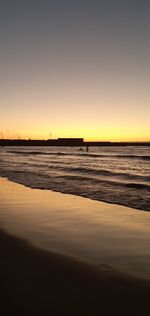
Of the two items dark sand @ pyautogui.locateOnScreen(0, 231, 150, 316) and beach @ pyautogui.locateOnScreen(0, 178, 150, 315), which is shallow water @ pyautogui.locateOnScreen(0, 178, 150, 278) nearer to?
beach @ pyautogui.locateOnScreen(0, 178, 150, 315)

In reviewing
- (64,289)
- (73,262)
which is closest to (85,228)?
(73,262)

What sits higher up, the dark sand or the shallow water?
the dark sand

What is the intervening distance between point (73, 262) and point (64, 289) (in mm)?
1440

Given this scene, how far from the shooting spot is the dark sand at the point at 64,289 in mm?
4438

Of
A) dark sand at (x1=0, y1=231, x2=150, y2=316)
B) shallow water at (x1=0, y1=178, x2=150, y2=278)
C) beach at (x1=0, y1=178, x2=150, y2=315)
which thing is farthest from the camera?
shallow water at (x1=0, y1=178, x2=150, y2=278)

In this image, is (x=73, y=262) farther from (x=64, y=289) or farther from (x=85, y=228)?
(x=85, y=228)

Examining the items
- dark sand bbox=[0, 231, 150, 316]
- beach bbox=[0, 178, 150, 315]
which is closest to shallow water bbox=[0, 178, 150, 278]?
beach bbox=[0, 178, 150, 315]

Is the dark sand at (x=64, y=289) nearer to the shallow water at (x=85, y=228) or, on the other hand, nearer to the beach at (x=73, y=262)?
the beach at (x=73, y=262)

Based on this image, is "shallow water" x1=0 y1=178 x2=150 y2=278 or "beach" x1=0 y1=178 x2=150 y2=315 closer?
"beach" x1=0 y1=178 x2=150 y2=315

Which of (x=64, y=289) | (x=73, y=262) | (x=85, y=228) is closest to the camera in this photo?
(x=64, y=289)

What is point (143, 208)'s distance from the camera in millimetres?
12938

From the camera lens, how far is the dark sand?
14.6 feet

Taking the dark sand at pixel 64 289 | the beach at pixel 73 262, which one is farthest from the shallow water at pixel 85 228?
the dark sand at pixel 64 289

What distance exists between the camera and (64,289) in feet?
16.6
